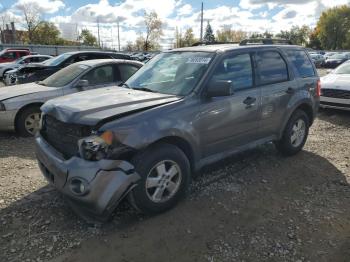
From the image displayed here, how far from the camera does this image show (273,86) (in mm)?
4781

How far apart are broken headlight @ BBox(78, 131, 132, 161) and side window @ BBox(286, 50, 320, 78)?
341cm

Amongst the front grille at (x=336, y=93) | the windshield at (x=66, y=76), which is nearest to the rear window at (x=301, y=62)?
the front grille at (x=336, y=93)

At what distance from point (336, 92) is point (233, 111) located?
5302 millimetres

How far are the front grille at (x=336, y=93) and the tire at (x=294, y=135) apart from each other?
3161mm

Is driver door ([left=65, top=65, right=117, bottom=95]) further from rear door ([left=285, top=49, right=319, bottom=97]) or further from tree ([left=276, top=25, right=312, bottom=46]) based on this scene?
tree ([left=276, top=25, right=312, bottom=46])

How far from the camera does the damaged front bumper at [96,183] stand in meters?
3.03

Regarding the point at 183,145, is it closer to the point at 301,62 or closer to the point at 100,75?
the point at 301,62

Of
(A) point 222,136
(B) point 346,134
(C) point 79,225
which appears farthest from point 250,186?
(B) point 346,134

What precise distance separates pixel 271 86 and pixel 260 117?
503 millimetres

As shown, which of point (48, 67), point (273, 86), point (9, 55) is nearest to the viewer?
point (273, 86)

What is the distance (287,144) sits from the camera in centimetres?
528

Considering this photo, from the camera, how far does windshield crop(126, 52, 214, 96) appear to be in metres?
3.99

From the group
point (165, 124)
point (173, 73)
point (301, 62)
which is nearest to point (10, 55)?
point (173, 73)

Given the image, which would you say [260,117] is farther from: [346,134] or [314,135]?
[346,134]
